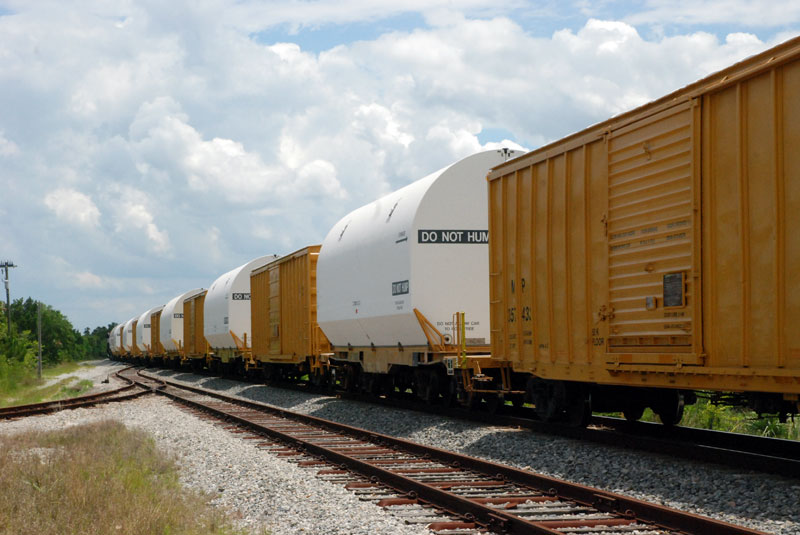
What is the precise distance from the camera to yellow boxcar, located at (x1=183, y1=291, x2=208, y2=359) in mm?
42125

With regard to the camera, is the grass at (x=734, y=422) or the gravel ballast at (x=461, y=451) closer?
the gravel ballast at (x=461, y=451)

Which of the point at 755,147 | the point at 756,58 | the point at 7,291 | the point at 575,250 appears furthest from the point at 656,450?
the point at 7,291

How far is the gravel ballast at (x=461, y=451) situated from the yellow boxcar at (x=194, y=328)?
88.0 feet

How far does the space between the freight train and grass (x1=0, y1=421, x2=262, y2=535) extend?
532 cm

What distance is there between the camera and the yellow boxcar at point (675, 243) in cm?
780

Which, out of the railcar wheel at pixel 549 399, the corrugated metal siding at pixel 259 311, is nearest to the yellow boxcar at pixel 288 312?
the corrugated metal siding at pixel 259 311

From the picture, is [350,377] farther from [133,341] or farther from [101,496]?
[133,341]

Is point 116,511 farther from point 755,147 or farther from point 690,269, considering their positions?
point 755,147

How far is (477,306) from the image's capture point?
15727 mm

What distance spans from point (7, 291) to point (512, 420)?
177 feet

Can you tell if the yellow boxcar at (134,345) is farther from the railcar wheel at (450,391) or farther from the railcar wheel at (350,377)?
the railcar wheel at (450,391)

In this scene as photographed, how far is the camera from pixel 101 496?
306 inches

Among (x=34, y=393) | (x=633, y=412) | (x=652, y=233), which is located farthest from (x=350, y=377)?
(x=34, y=393)

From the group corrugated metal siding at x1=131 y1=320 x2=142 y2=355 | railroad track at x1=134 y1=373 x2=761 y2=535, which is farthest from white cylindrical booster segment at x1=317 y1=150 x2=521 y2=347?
corrugated metal siding at x1=131 y1=320 x2=142 y2=355
